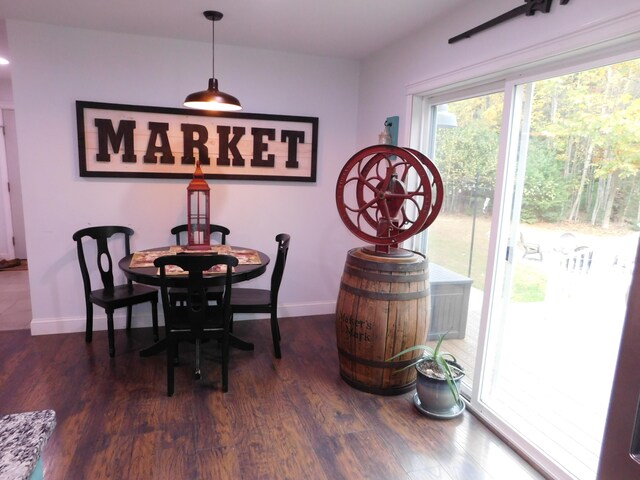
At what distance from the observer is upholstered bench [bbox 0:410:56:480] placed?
74cm

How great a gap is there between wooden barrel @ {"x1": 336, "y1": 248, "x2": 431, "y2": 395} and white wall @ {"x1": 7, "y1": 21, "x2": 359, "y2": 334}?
1376 millimetres

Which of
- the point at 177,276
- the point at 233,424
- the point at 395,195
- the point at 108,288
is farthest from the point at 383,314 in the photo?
the point at 108,288

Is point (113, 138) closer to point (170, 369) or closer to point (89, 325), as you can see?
point (89, 325)

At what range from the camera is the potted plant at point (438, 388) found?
2.33 m

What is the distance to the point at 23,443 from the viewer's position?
81 cm

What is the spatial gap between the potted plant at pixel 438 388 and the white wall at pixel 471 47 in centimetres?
152

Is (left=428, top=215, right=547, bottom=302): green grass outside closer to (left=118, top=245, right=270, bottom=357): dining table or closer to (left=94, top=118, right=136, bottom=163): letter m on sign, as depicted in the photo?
A: (left=118, top=245, right=270, bottom=357): dining table

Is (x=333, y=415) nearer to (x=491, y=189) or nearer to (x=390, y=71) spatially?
(x=491, y=189)

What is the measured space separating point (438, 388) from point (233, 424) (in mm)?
1137

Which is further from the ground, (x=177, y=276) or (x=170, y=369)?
(x=177, y=276)

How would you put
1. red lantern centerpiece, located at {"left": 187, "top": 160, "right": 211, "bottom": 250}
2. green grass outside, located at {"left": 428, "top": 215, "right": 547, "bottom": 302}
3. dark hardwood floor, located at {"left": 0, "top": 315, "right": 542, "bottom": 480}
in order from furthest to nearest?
red lantern centerpiece, located at {"left": 187, "top": 160, "right": 211, "bottom": 250} < green grass outside, located at {"left": 428, "top": 215, "right": 547, "bottom": 302} < dark hardwood floor, located at {"left": 0, "top": 315, "right": 542, "bottom": 480}

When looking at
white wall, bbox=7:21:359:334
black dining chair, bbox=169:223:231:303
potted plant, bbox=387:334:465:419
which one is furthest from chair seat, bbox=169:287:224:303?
potted plant, bbox=387:334:465:419

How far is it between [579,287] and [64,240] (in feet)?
11.5

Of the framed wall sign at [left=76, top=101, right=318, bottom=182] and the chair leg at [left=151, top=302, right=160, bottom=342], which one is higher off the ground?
the framed wall sign at [left=76, top=101, right=318, bottom=182]
